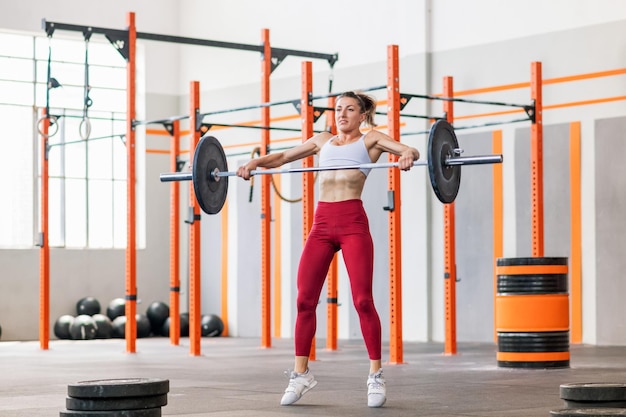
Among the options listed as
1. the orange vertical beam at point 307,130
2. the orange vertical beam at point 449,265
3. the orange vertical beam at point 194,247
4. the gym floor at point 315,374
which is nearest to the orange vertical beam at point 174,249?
the gym floor at point 315,374

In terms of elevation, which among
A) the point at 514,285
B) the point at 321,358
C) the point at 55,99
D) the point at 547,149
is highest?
the point at 55,99

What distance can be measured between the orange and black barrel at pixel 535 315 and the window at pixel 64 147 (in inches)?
267

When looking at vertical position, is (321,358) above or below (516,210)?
below

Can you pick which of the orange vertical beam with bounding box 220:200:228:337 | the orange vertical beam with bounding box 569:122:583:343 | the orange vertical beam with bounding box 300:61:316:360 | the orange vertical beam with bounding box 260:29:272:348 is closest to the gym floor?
the orange vertical beam with bounding box 260:29:272:348

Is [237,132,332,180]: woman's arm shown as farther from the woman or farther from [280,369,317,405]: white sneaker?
[280,369,317,405]: white sneaker

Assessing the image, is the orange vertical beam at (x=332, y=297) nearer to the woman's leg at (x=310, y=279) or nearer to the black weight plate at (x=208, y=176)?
the black weight plate at (x=208, y=176)

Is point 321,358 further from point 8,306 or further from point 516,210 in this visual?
point 8,306

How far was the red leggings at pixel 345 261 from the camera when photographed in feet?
16.9

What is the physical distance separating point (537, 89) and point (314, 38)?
4.37 m

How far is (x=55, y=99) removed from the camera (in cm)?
1388

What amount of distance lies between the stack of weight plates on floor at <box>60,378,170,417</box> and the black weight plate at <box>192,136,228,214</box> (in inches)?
71.5

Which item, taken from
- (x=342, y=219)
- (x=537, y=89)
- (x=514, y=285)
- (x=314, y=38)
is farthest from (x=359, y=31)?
(x=342, y=219)

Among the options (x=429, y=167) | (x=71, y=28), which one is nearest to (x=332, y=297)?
(x=71, y=28)

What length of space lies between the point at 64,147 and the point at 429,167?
31.7 feet
